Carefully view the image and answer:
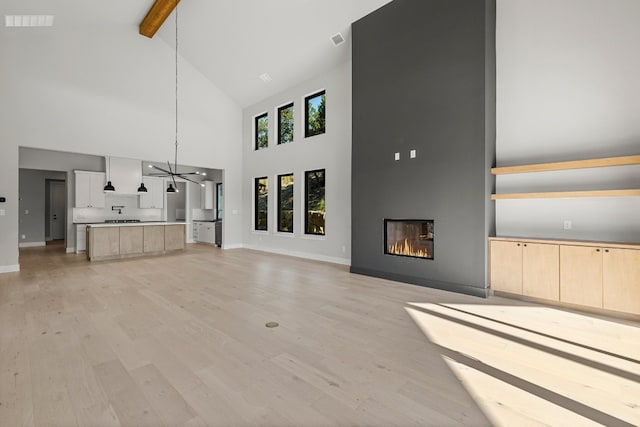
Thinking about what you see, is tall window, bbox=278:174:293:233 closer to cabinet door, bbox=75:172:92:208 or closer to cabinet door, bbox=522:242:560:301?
cabinet door, bbox=522:242:560:301

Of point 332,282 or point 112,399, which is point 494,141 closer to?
point 332,282

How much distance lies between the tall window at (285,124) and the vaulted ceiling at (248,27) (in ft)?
1.73

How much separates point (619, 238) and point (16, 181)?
977cm

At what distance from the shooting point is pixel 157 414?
1.65 metres

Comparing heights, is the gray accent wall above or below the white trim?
above

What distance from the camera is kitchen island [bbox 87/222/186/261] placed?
6934 mm

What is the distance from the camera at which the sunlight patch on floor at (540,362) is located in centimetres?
171

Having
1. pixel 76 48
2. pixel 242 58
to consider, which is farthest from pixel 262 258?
pixel 76 48

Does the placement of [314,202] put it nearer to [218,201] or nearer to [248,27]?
[248,27]

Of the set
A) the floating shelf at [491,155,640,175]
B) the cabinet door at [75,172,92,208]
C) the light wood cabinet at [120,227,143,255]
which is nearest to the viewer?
the floating shelf at [491,155,640,175]

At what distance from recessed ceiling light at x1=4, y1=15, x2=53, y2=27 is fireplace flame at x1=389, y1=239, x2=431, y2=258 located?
7.96 metres

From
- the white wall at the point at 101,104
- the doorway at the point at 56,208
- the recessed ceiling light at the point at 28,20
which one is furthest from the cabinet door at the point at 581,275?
the doorway at the point at 56,208

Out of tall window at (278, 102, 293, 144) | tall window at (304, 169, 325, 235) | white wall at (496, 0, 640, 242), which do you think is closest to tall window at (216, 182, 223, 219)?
tall window at (278, 102, 293, 144)

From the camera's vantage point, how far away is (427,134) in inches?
179
